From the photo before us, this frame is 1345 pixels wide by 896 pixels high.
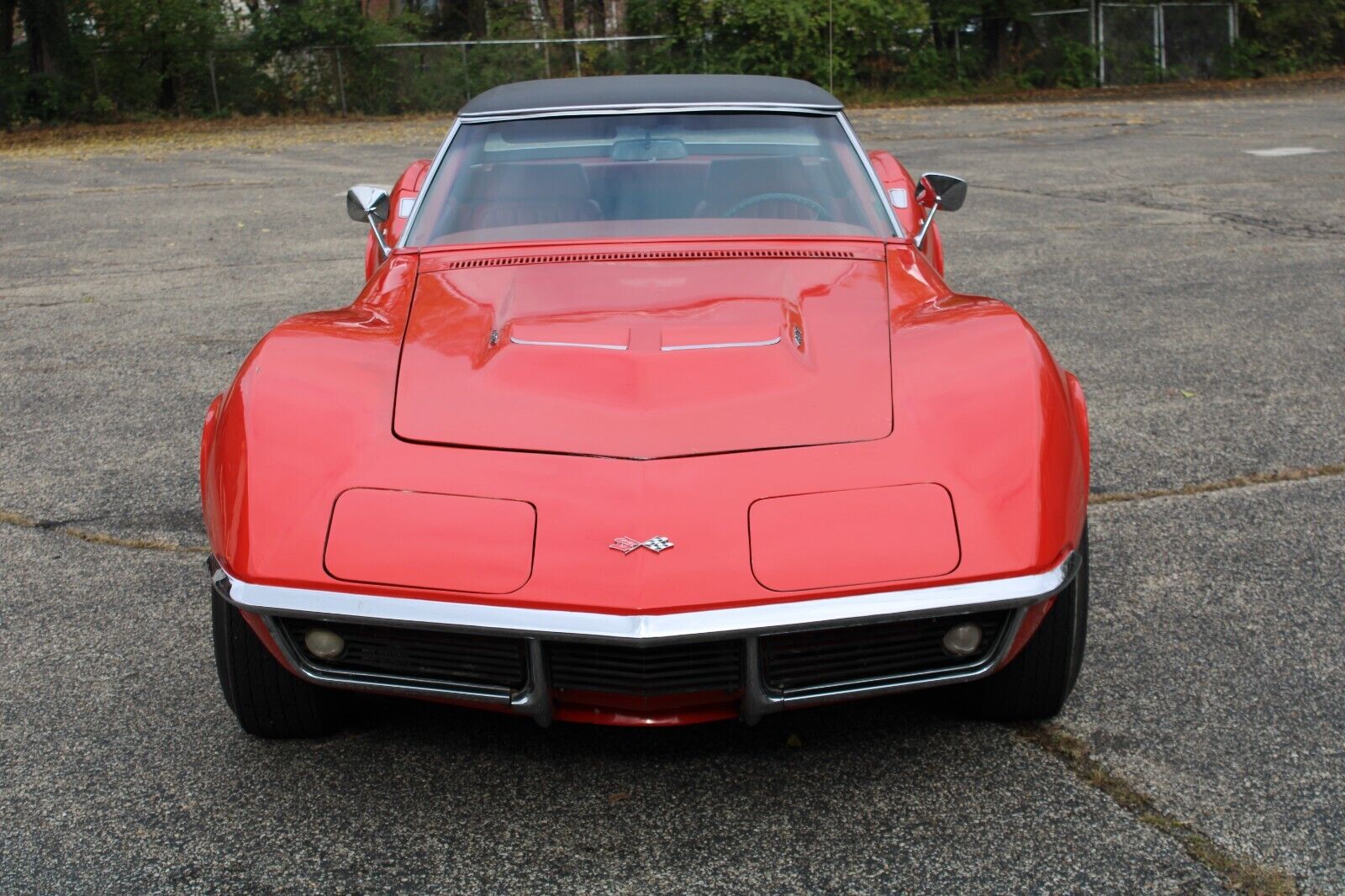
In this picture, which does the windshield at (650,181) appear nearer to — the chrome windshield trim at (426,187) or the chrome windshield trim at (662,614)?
the chrome windshield trim at (426,187)

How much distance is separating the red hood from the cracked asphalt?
0.67 meters

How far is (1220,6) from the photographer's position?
2778 centimetres

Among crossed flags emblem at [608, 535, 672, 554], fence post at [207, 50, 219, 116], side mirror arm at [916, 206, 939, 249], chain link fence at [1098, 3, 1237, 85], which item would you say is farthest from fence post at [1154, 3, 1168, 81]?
crossed flags emblem at [608, 535, 672, 554]

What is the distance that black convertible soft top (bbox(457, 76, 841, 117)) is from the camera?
443 cm

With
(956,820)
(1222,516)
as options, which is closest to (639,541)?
(956,820)

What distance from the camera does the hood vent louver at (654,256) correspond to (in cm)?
369

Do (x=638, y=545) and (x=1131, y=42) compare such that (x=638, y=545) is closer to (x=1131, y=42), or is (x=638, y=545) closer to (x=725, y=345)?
(x=725, y=345)

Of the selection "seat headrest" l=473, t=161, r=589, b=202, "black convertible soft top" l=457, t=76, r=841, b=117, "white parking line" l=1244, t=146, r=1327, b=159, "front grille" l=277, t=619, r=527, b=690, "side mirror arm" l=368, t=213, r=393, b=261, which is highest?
"black convertible soft top" l=457, t=76, r=841, b=117

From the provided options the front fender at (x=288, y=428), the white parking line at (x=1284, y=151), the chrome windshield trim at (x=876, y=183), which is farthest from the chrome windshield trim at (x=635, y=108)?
the white parking line at (x=1284, y=151)

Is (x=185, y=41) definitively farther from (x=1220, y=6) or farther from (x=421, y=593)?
(x=421, y=593)

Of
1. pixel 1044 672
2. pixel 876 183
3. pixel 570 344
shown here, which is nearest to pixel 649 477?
pixel 570 344

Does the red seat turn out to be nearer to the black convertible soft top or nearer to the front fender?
the black convertible soft top

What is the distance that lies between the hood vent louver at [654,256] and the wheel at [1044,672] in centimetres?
112

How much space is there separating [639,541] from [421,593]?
15.8 inches
